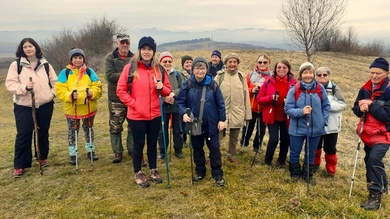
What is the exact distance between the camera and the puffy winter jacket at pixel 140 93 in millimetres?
5426

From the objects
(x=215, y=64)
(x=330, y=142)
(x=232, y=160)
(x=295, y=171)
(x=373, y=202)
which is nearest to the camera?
(x=373, y=202)

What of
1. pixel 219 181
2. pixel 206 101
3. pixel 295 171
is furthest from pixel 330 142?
pixel 206 101

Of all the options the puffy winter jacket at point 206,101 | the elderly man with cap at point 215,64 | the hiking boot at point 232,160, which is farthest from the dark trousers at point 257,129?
the puffy winter jacket at point 206,101

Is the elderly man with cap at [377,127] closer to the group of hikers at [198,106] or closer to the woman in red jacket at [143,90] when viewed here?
the group of hikers at [198,106]

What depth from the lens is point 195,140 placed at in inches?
233

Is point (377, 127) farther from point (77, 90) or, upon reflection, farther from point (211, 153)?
point (77, 90)

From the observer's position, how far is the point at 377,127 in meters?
4.98

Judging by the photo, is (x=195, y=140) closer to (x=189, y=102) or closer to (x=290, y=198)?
(x=189, y=102)

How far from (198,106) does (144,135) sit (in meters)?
1.15

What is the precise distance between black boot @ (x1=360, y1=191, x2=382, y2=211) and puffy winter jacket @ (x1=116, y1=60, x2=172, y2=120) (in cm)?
387

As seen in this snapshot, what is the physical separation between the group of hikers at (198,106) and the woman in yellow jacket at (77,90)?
0.02m

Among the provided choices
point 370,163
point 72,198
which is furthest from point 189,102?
point 370,163

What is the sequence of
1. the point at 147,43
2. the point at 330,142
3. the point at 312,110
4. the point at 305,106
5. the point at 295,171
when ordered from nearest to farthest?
the point at 147,43
the point at 305,106
the point at 312,110
the point at 295,171
the point at 330,142

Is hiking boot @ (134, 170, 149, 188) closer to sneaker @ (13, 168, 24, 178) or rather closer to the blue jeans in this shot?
sneaker @ (13, 168, 24, 178)
